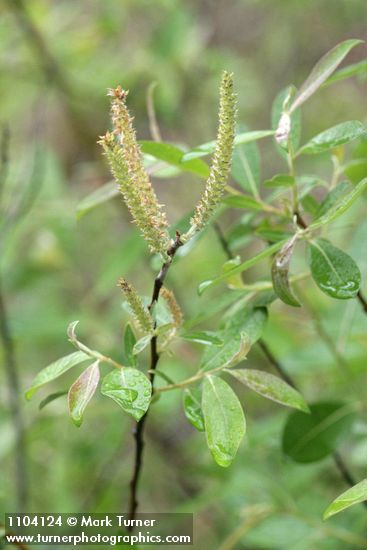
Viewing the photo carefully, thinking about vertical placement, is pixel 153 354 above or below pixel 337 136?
below

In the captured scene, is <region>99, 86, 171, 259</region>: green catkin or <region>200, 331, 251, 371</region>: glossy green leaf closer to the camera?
<region>99, 86, 171, 259</region>: green catkin

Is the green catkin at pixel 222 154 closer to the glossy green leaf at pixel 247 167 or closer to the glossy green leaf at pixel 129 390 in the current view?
the glossy green leaf at pixel 129 390

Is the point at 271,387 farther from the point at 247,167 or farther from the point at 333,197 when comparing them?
the point at 247,167

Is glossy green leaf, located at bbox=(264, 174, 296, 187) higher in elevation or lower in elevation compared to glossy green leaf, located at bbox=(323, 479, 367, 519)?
higher

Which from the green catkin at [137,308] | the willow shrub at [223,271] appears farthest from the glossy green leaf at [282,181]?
the green catkin at [137,308]

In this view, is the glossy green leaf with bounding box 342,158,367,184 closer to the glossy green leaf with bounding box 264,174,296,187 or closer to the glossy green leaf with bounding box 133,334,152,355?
the glossy green leaf with bounding box 264,174,296,187

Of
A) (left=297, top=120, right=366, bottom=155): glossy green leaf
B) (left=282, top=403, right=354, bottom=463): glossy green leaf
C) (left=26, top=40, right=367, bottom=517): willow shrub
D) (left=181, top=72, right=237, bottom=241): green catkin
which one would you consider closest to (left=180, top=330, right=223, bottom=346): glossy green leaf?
(left=26, top=40, right=367, bottom=517): willow shrub

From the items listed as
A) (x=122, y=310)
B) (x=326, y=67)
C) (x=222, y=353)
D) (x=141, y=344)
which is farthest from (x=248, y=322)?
(x=122, y=310)
